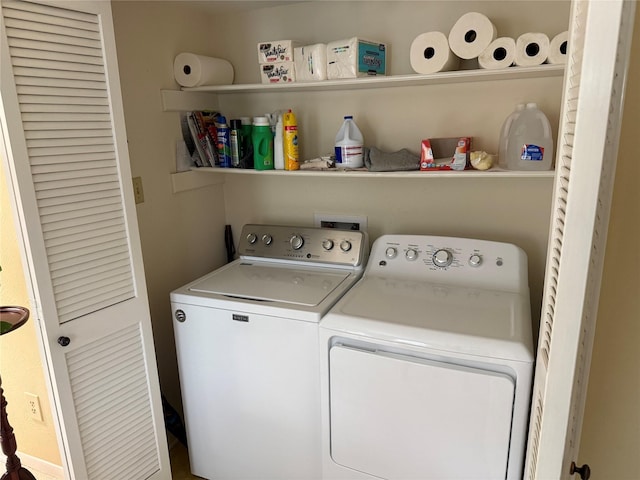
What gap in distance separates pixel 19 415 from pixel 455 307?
1.96m

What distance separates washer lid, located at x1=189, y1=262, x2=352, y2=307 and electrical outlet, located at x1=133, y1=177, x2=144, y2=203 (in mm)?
448

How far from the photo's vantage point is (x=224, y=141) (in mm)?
2273

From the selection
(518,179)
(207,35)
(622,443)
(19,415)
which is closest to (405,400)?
(622,443)

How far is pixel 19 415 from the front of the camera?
2.11m

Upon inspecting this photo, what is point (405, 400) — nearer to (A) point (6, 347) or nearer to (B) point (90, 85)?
(B) point (90, 85)

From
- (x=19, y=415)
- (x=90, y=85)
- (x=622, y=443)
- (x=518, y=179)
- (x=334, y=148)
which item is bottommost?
(x=19, y=415)

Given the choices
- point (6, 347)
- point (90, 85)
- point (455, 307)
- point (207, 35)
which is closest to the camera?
point (90, 85)

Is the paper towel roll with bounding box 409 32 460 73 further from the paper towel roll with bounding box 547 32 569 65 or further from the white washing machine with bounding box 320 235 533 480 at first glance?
the white washing machine with bounding box 320 235 533 480

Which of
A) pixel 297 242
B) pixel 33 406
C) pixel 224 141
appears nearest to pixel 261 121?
pixel 224 141

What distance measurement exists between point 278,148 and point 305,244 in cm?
47

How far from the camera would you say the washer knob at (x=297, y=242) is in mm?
2234

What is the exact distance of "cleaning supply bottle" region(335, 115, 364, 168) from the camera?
2.06m

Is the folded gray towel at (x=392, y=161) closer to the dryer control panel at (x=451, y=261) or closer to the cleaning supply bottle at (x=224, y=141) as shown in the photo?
the dryer control panel at (x=451, y=261)

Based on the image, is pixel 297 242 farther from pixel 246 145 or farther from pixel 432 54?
pixel 432 54
